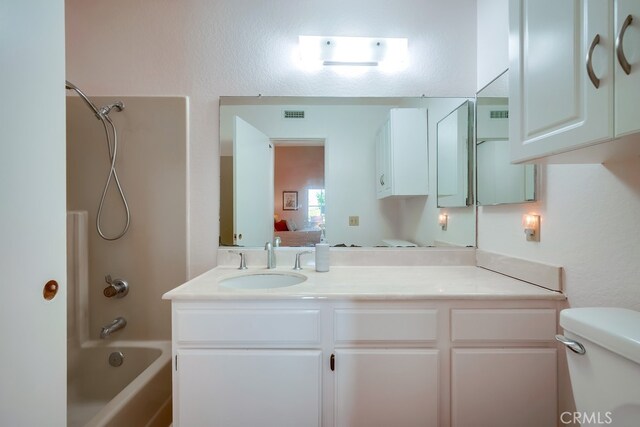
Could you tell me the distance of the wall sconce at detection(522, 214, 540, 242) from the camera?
129cm

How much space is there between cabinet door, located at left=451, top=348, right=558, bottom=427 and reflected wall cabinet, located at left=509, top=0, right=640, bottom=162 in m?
0.81

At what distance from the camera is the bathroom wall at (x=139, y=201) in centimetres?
171

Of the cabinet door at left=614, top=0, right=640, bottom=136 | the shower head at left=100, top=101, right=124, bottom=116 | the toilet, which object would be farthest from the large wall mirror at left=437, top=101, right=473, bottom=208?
the shower head at left=100, top=101, right=124, bottom=116

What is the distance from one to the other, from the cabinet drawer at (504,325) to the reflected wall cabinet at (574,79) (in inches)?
25.0

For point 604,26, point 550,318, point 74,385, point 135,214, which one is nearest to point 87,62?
point 135,214

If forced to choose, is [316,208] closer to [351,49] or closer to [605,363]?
[351,49]

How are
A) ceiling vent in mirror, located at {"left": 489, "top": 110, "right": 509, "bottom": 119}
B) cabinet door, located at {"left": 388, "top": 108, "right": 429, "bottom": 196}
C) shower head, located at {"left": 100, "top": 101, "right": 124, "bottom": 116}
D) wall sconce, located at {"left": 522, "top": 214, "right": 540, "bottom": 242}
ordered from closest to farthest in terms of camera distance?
wall sconce, located at {"left": 522, "top": 214, "right": 540, "bottom": 242} → ceiling vent in mirror, located at {"left": 489, "top": 110, "right": 509, "bottom": 119} → shower head, located at {"left": 100, "top": 101, "right": 124, "bottom": 116} → cabinet door, located at {"left": 388, "top": 108, "right": 429, "bottom": 196}

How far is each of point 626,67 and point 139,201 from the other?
2.13m

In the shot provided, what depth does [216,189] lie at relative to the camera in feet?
5.73

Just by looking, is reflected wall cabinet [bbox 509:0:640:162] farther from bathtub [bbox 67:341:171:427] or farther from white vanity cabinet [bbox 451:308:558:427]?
bathtub [bbox 67:341:171:427]

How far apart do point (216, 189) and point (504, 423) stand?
183 cm

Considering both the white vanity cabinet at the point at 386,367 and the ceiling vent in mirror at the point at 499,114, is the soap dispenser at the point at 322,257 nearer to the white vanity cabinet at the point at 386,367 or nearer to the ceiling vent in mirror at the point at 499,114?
the white vanity cabinet at the point at 386,367

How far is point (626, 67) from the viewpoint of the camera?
643mm

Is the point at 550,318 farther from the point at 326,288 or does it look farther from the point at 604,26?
the point at 604,26
